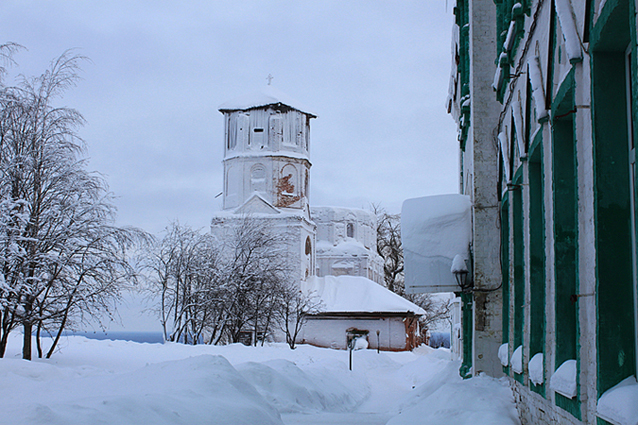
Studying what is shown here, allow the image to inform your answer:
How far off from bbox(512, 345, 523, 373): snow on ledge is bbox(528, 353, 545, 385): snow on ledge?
828mm

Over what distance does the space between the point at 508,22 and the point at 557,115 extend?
375 centimetres

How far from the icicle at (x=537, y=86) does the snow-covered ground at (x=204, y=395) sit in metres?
3.54

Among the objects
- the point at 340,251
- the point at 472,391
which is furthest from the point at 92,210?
the point at 340,251

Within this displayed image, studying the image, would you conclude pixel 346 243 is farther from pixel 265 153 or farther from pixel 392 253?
pixel 265 153

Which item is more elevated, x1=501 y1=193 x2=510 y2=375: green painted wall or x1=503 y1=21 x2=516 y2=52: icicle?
x1=503 y1=21 x2=516 y2=52: icicle

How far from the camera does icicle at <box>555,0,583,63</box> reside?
16.0ft

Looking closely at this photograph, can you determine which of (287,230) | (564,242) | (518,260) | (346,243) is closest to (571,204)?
(564,242)

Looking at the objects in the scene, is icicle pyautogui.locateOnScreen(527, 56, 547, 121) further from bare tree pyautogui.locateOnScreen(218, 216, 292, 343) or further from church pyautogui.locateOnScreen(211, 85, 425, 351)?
church pyautogui.locateOnScreen(211, 85, 425, 351)

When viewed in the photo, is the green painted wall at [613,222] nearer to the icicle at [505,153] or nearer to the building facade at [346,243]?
the icicle at [505,153]

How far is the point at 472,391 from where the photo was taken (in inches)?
382

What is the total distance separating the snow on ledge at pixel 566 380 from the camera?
5012 mm

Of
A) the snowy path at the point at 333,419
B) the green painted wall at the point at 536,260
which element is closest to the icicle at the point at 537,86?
the green painted wall at the point at 536,260

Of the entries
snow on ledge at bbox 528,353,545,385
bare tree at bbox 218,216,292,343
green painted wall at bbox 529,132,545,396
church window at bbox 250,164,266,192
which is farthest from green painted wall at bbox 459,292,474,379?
church window at bbox 250,164,266,192

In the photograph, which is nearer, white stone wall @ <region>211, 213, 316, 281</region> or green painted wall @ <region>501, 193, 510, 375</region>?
green painted wall @ <region>501, 193, 510, 375</region>
